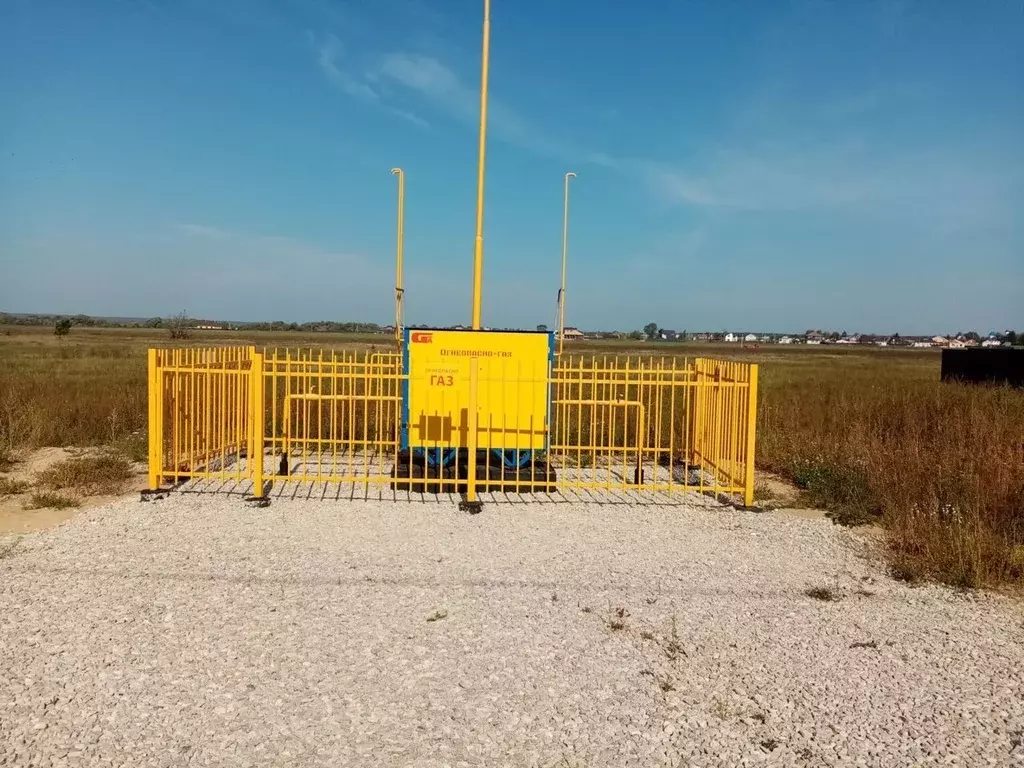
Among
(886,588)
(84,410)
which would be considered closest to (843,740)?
(886,588)

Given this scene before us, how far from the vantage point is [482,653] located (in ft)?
16.0

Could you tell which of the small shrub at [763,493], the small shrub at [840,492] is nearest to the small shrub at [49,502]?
the small shrub at [763,493]

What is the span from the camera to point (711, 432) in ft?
34.7

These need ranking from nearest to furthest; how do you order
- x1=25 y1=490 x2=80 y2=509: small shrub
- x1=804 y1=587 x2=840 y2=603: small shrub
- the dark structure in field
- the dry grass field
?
x1=804 y1=587 x2=840 y2=603: small shrub
the dry grass field
x1=25 y1=490 x2=80 y2=509: small shrub
the dark structure in field

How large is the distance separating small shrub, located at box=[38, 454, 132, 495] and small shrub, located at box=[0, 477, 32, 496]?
19 centimetres

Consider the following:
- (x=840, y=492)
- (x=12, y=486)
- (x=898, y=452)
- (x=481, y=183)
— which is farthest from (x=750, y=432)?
(x=12, y=486)

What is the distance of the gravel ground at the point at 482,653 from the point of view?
3.81 metres

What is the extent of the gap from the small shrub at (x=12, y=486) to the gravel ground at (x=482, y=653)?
7.86ft

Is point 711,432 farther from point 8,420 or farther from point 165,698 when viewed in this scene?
point 8,420

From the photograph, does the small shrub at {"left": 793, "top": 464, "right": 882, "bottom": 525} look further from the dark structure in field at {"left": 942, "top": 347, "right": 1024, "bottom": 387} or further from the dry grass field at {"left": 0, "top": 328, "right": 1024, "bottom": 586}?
the dark structure in field at {"left": 942, "top": 347, "right": 1024, "bottom": 387}

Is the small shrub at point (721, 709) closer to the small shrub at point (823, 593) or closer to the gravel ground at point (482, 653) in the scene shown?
the gravel ground at point (482, 653)

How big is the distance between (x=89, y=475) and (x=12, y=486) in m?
0.86

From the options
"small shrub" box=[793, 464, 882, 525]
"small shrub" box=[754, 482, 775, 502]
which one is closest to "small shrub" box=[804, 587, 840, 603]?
"small shrub" box=[793, 464, 882, 525]

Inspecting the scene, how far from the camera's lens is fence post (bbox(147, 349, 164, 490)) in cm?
870
